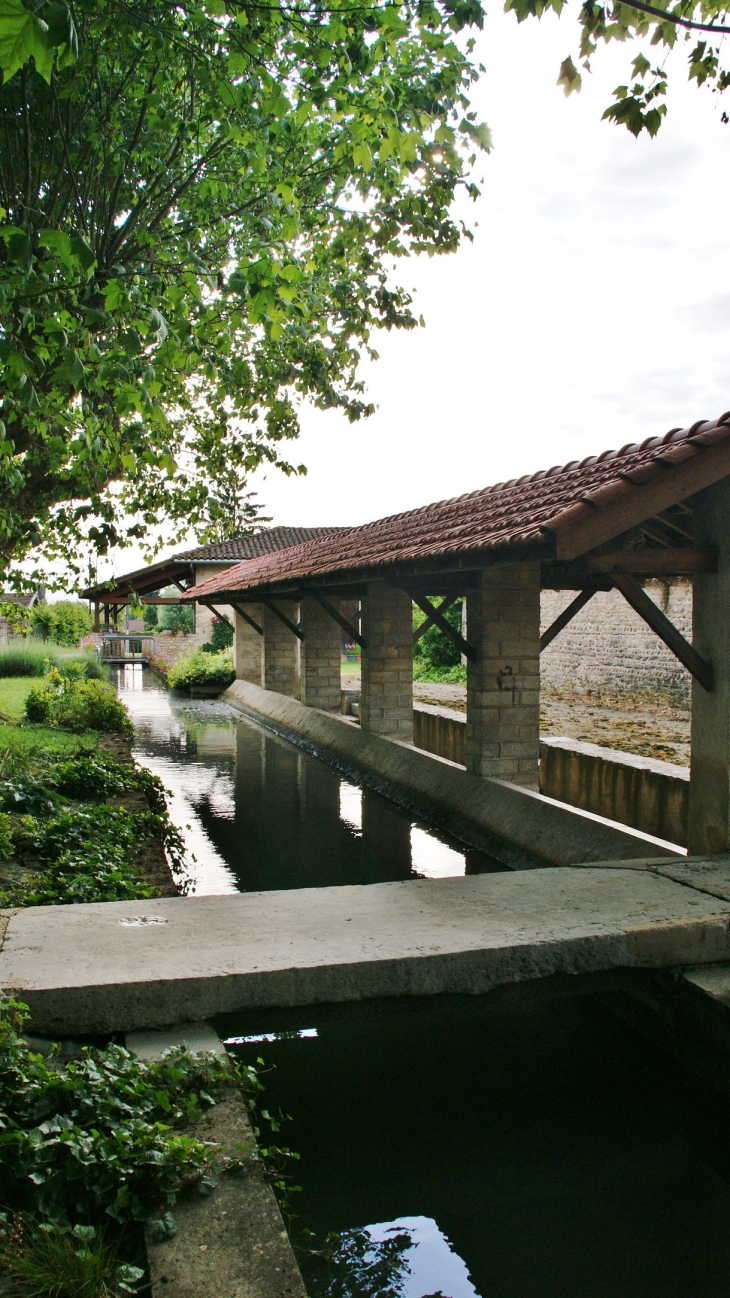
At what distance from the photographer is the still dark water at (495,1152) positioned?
2.73 meters

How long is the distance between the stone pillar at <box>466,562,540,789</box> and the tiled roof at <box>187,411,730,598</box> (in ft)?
2.18

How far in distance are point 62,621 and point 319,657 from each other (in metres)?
17.0

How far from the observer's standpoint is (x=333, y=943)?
361 cm

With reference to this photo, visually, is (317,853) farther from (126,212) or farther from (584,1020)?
(126,212)

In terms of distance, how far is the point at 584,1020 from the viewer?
4340 millimetres

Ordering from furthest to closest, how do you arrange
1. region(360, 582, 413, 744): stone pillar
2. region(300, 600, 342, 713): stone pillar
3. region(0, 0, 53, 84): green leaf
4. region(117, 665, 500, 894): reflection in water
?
region(300, 600, 342, 713): stone pillar → region(360, 582, 413, 744): stone pillar → region(117, 665, 500, 894): reflection in water → region(0, 0, 53, 84): green leaf

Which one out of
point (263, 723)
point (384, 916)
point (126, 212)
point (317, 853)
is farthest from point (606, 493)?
point (263, 723)

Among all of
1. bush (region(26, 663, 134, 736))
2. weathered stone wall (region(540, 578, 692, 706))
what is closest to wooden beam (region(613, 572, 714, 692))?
weathered stone wall (region(540, 578, 692, 706))

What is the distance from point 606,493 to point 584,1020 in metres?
2.60

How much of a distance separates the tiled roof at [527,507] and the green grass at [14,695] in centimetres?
501

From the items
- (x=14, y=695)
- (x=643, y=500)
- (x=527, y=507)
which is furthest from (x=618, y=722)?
(x=14, y=695)

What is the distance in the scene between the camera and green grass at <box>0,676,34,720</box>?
12.4 meters

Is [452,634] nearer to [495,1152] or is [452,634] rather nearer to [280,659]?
[495,1152]

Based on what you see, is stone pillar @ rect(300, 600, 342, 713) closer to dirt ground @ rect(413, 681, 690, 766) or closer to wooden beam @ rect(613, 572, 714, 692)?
dirt ground @ rect(413, 681, 690, 766)
